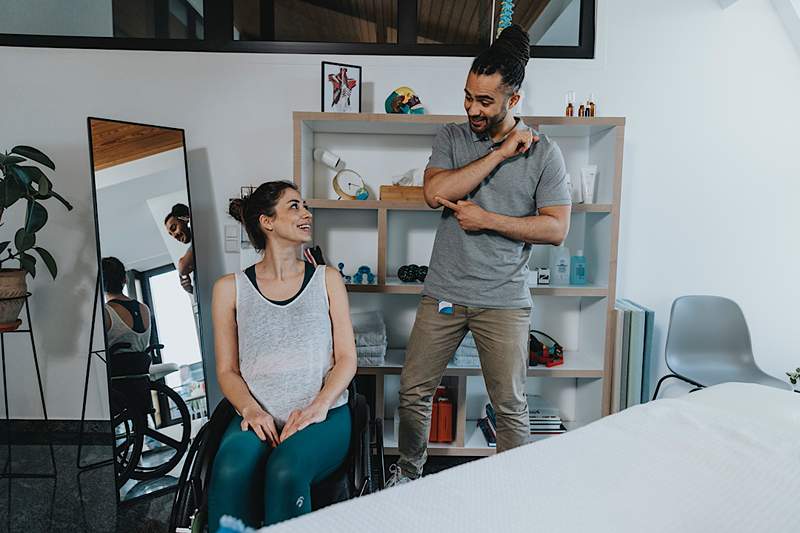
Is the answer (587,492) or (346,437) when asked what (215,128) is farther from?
(587,492)

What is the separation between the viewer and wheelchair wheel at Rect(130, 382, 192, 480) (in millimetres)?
2279

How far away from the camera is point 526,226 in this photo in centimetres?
178

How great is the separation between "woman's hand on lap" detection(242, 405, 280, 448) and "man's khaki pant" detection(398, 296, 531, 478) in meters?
0.58

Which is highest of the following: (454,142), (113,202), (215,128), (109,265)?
(215,128)

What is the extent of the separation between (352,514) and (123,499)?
1934mm

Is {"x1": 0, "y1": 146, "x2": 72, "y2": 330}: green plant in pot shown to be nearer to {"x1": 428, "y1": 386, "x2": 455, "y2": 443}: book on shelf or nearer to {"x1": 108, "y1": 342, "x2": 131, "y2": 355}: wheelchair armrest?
{"x1": 108, "y1": 342, "x2": 131, "y2": 355}: wheelchair armrest

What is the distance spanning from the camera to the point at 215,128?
2.69 meters

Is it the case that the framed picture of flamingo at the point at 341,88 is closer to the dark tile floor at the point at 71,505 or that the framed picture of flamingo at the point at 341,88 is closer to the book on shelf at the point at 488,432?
the book on shelf at the point at 488,432

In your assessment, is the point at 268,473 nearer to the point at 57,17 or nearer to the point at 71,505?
the point at 71,505

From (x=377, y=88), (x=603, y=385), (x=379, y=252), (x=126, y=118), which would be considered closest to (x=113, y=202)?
(x=126, y=118)

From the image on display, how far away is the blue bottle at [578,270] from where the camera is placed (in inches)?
100

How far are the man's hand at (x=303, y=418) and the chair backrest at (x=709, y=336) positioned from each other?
175cm

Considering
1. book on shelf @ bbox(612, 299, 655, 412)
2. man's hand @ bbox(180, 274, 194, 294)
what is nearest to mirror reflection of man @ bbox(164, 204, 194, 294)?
man's hand @ bbox(180, 274, 194, 294)

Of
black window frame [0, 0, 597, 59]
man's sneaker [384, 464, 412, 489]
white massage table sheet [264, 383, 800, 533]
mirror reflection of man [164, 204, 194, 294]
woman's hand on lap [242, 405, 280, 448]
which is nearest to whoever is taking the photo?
white massage table sheet [264, 383, 800, 533]
